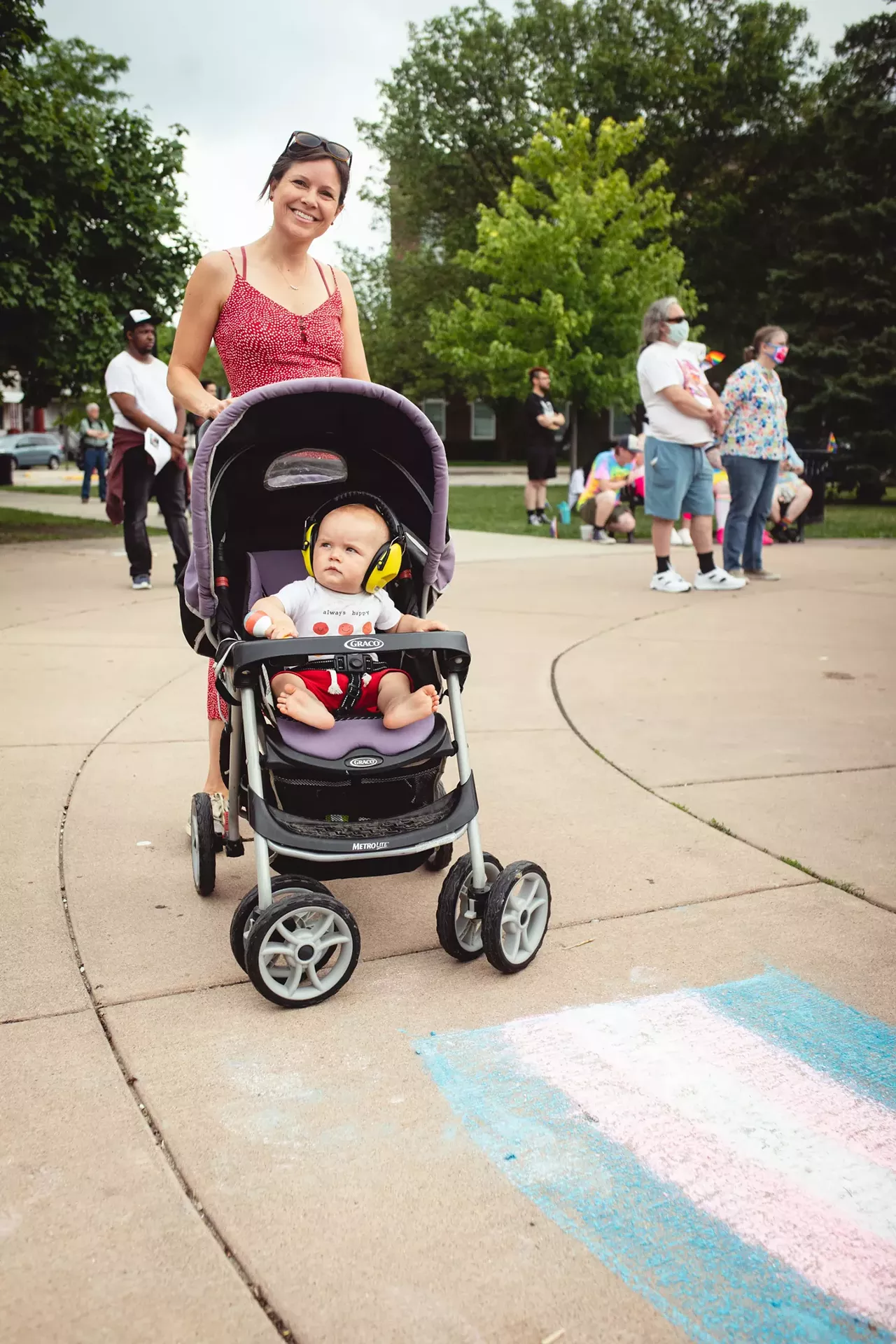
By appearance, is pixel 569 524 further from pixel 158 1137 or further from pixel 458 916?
pixel 158 1137

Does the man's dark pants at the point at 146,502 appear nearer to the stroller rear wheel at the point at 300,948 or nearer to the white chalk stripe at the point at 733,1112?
the stroller rear wheel at the point at 300,948

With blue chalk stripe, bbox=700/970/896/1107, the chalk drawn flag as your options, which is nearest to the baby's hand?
the chalk drawn flag

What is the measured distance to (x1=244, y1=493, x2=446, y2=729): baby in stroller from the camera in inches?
129

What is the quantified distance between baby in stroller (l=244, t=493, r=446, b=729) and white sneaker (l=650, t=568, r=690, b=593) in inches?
264

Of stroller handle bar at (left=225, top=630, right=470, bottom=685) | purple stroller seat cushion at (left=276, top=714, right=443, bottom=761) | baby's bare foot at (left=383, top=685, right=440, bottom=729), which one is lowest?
purple stroller seat cushion at (left=276, top=714, right=443, bottom=761)

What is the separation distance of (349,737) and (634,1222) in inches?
57.1

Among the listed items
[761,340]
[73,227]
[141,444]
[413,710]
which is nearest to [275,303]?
[413,710]

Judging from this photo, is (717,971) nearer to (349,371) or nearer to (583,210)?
(349,371)

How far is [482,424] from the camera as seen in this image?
179ft

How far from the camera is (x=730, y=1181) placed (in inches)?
90.5

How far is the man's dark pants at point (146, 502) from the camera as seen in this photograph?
9.52m

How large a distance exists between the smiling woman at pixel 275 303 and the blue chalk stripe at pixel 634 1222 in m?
1.61

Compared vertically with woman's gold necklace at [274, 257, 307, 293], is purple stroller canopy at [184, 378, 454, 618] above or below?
below

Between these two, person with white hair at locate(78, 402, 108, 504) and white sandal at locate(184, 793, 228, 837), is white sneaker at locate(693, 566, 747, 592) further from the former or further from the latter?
person with white hair at locate(78, 402, 108, 504)
